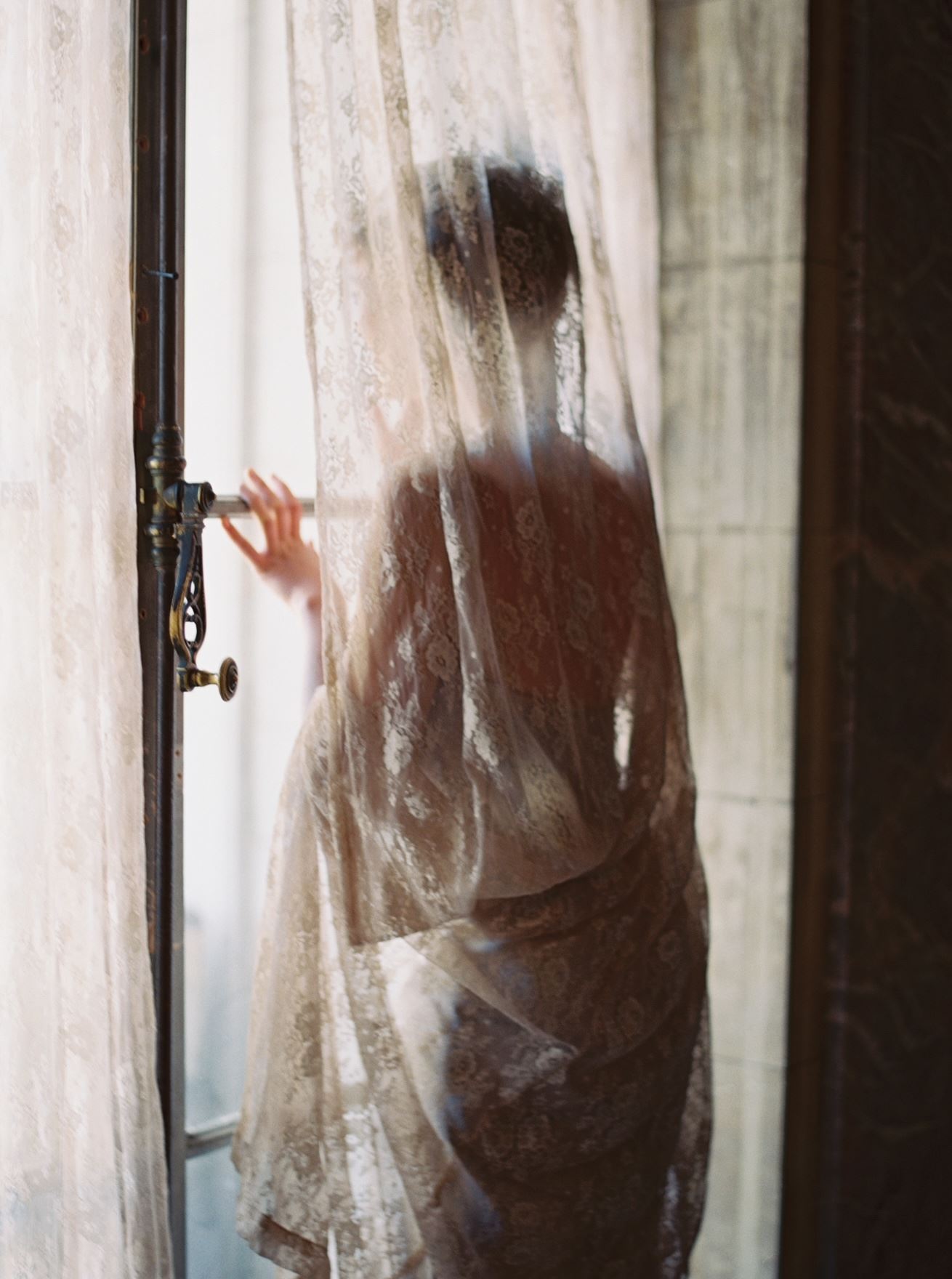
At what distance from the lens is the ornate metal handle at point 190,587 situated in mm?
1112

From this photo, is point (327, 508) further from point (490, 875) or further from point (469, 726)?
point (490, 875)

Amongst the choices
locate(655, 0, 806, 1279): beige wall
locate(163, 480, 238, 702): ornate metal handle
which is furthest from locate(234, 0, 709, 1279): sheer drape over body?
locate(655, 0, 806, 1279): beige wall

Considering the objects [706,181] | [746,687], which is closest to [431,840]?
[746,687]

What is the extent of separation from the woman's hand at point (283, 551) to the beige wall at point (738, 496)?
28.0 inches

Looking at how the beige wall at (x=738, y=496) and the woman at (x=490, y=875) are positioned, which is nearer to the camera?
the woman at (x=490, y=875)

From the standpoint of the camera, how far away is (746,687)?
5.90 feet

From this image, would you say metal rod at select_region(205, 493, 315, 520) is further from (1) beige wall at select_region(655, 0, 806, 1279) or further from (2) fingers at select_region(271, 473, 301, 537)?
(1) beige wall at select_region(655, 0, 806, 1279)

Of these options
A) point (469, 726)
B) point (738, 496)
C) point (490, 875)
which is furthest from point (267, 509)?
point (738, 496)

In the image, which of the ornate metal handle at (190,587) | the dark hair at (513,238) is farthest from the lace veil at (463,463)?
the ornate metal handle at (190,587)

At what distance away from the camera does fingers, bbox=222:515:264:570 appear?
1252mm

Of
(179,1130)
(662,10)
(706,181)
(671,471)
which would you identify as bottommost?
(179,1130)

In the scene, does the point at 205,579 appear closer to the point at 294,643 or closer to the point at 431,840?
the point at 294,643

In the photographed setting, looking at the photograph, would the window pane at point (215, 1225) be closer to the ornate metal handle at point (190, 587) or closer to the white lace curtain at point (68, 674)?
the white lace curtain at point (68, 674)

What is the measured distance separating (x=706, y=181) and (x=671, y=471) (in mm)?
396
